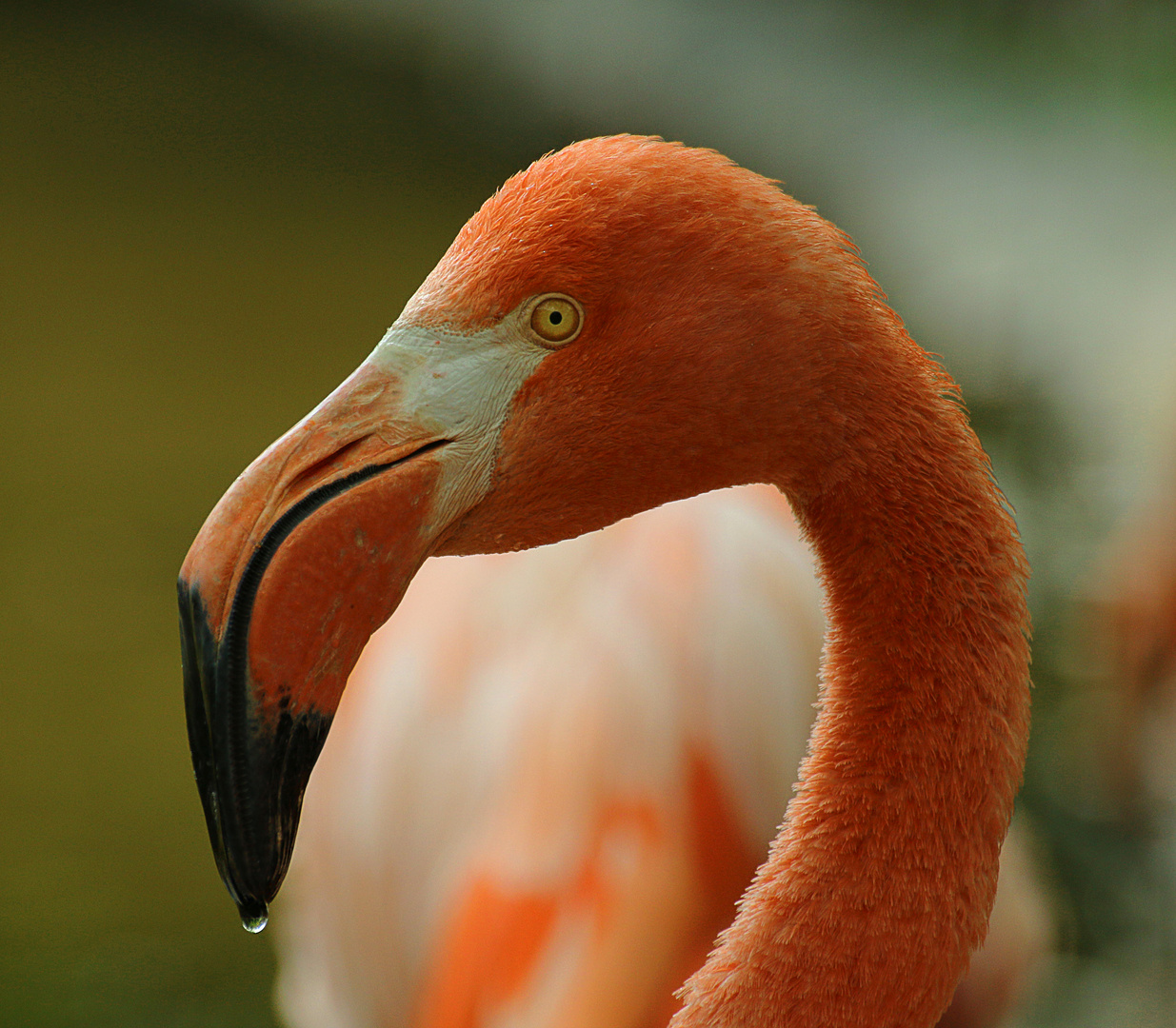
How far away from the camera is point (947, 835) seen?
1042mm

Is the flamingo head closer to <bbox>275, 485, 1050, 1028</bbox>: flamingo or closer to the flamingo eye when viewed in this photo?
the flamingo eye

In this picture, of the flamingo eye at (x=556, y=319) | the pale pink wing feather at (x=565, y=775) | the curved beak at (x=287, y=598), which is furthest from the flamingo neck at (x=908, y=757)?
the pale pink wing feather at (x=565, y=775)

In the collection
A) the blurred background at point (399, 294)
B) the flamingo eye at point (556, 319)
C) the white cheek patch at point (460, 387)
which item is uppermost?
the flamingo eye at point (556, 319)

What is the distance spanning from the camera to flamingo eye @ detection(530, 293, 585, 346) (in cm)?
97

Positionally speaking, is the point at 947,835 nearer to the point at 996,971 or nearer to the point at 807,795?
the point at 807,795

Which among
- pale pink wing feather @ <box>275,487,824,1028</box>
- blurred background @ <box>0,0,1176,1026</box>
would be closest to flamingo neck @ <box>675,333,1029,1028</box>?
pale pink wing feather @ <box>275,487,824,1028</box>

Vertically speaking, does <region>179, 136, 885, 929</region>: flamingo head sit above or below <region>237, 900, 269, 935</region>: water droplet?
above

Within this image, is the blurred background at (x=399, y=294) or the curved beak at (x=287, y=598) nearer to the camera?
the curved beak at (x=287, y=598)

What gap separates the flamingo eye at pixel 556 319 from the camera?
965 millimetres

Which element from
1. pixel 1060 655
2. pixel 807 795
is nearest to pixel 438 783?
pixel 807 795

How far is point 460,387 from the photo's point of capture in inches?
37.9

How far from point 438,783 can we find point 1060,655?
7.36 feet

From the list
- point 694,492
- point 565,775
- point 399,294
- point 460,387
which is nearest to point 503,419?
point 460,387

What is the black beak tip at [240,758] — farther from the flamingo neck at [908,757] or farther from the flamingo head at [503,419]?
the flamingo neck at [908,757]
